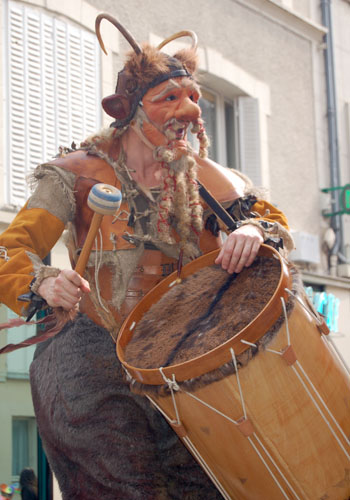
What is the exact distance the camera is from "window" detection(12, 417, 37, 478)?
541cm

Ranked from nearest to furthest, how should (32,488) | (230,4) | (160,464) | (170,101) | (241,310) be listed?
1. (241,310)
2. (160,464)
3. (170,101)
4. (32,488)
5. (230,4)

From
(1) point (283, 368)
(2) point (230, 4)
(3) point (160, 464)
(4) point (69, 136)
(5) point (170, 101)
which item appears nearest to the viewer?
(1) point (283, 368)

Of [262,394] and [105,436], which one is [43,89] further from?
[262,394]

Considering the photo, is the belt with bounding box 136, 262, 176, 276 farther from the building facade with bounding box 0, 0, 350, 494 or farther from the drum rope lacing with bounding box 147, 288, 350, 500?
the building facade with bounding box 0, 0, 350, 494

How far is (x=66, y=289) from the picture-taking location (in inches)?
105

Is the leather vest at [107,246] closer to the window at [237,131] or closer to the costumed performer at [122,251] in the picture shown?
the costumed performer at [122,251]

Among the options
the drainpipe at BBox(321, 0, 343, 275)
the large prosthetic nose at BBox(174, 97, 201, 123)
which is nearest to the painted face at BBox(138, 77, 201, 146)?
the large prosthetic nose at BBox(174, 97, 201, 123)

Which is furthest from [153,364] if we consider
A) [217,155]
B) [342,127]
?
[342,127]

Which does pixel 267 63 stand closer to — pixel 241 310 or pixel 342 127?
pixel 342 127

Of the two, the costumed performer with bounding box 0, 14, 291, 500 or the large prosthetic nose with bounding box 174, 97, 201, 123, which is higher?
the large prosthetic nose with bounding box 174, 97, 201, 123

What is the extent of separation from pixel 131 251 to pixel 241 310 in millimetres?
517

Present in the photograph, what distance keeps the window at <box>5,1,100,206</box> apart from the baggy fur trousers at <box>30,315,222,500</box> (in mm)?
3297

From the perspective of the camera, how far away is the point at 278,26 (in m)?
9.06

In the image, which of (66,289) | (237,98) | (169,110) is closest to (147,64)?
(169,110)
